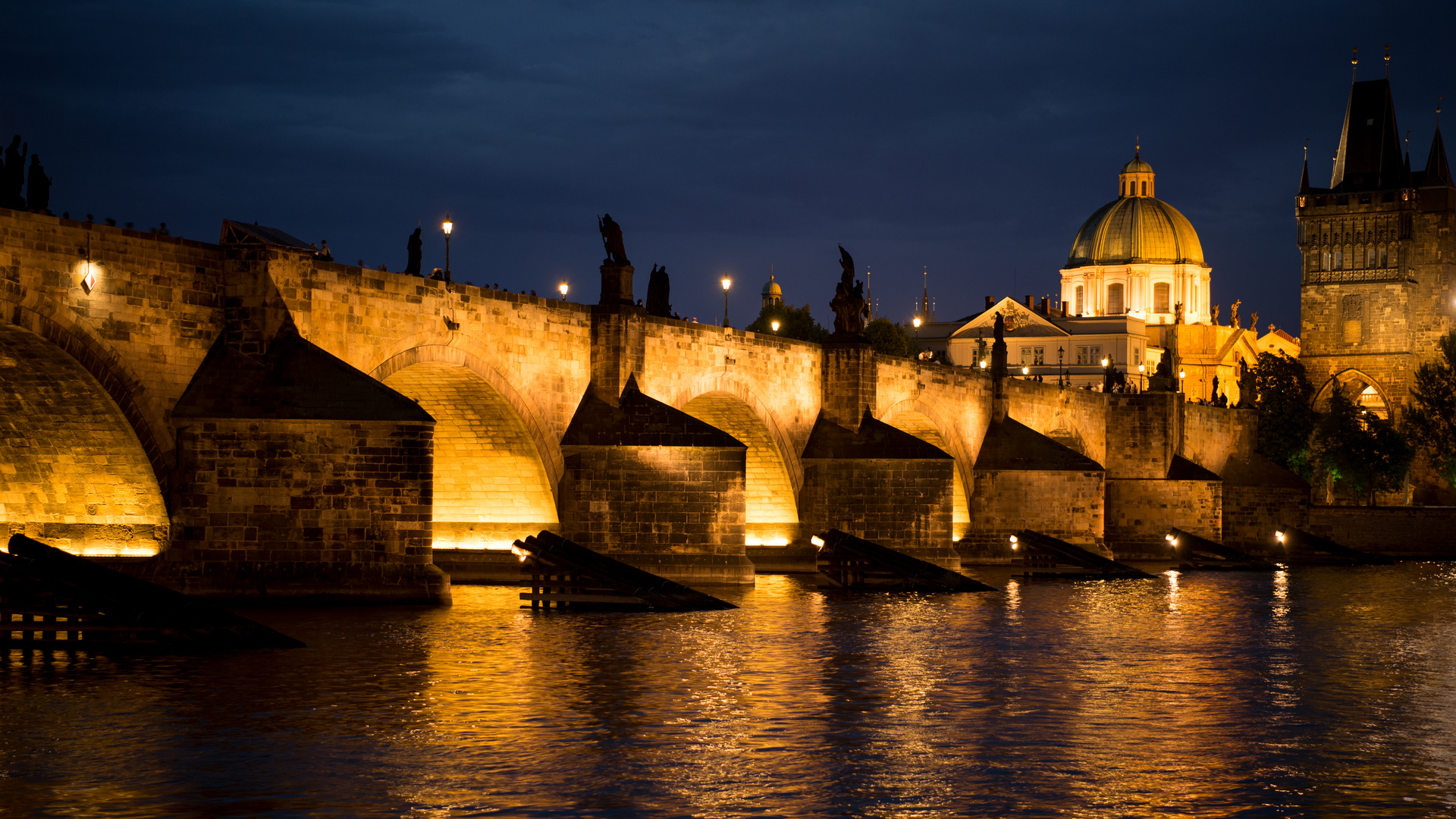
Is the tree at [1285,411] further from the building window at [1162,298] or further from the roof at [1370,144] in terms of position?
the building window at [1162,298]

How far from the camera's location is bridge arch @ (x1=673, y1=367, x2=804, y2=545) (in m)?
35.9


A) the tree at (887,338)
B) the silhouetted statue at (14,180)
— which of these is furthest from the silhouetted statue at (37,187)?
the tree at (887,338)

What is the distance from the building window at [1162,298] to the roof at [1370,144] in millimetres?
30187

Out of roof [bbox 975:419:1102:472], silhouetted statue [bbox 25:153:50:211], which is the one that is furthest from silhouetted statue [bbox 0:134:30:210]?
roof [bbox 975:419:1102:472]

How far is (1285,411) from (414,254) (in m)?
61.9

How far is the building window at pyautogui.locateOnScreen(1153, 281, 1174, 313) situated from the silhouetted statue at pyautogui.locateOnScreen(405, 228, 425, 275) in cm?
9717

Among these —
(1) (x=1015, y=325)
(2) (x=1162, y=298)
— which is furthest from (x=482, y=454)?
(2) (x=1162, y=298)

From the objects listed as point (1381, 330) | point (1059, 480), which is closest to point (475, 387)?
point (1059, 480)

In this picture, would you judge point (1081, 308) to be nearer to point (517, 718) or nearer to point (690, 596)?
point (690, 596)

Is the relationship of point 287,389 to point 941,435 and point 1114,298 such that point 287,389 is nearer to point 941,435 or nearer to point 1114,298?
point 941,435

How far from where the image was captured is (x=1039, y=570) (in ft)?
134

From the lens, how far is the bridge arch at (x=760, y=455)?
35875 mm

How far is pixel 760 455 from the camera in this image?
124ft

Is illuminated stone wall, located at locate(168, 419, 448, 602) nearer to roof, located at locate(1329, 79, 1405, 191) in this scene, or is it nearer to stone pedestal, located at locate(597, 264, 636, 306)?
stone pedestal, located at locate(597, 264, 636, 306)
